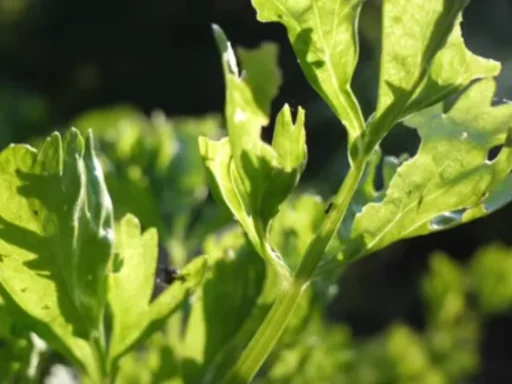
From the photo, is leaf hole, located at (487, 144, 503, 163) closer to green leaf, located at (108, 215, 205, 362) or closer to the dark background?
green leaf, located at (108, 215, 205, 362)

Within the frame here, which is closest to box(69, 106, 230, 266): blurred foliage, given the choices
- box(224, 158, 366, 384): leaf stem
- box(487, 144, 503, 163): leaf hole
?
box(487, 144, 503, 163): leaf hole

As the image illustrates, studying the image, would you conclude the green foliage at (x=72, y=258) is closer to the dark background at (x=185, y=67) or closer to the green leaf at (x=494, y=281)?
the green leaf at (x=494, y=281)

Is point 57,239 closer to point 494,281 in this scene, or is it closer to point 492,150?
point 494,281

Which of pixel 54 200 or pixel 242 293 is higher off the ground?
pixel 54 200

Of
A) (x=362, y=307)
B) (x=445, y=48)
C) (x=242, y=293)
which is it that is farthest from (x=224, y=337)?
(x=362, y=307)

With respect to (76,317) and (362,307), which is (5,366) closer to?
(76,317)

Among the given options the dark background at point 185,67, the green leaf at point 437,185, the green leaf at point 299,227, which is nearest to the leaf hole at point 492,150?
the green leaf at point 437,185
